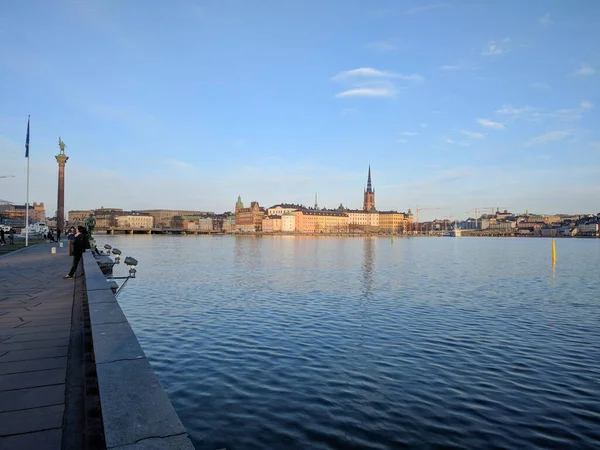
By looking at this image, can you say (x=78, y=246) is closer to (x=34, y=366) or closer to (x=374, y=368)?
(x=34, y=366)

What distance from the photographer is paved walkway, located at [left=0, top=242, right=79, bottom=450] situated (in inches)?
189

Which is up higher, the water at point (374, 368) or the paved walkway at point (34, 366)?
the paved walkway at point (34, 366)

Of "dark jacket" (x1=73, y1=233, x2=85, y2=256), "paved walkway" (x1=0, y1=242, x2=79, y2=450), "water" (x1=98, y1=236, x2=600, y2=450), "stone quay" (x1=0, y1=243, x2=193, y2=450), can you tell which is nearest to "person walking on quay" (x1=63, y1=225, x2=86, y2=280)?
"dark jacket" (x1=73, y1=233, x2=85, y2=256)

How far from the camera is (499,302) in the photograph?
23297 mm

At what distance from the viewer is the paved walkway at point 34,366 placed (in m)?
4.79

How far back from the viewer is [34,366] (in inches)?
270

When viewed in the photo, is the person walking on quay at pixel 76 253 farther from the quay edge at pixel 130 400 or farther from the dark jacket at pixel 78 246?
the quay edge at pixel 130 400

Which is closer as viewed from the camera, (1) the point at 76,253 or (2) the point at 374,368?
(2) the point at 374,368

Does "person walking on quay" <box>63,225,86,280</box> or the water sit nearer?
the water

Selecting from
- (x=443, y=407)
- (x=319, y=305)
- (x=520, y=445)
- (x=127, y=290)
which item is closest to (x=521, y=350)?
(x=443, y=407)

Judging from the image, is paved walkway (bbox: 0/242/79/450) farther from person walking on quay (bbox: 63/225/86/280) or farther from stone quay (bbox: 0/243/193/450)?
person walking on quay (bbox: 63/225/86/280)

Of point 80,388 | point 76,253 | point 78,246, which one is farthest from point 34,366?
point 76,253

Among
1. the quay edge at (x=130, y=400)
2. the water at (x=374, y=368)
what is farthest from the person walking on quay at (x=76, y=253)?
the quay edge at (x=130, y=400)

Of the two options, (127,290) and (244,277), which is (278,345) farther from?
(244,277)
